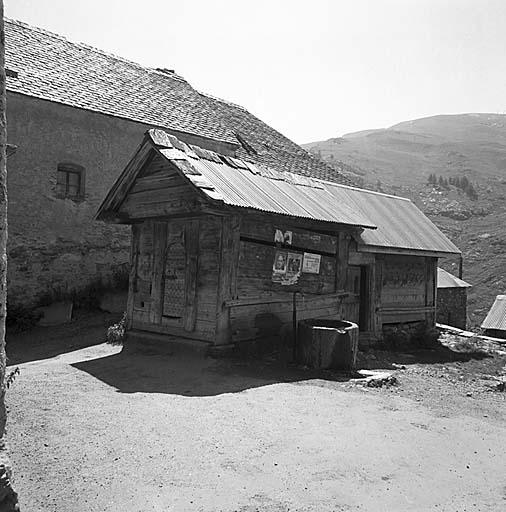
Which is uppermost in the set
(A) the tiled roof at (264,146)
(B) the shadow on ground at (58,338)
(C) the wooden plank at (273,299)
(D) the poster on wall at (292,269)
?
(A) the tiled roof at (264,146)

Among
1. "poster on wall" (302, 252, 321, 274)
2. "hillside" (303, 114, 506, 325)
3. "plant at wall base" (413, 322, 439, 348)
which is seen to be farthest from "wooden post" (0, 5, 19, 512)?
"hillside" (303, 114, 506, 325)

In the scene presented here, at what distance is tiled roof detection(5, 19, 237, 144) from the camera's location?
14039 mm

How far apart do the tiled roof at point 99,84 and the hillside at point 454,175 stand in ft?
87.3

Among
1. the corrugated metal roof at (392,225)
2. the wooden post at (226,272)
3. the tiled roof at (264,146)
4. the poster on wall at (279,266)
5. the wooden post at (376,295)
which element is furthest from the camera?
the tiled roof at (264,146)

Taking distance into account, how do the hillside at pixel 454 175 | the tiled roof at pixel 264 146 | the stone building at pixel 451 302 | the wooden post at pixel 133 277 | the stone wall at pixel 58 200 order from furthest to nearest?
the hillside at pixel 454 175 → the stone building at pixel 451 302 → the tiled roof at pixel 264 146 → the stone wall at pixel 58 200 → the wooden post at pixel 133 277

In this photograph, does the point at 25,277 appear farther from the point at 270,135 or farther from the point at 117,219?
the point at 270,135

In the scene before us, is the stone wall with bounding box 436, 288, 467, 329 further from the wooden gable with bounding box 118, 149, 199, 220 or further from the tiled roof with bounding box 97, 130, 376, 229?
the wooden gable with bounding box 118, 149, 199, 220

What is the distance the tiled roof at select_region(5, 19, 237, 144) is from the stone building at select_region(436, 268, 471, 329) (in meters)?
14.0

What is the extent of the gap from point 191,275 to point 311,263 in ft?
8.50

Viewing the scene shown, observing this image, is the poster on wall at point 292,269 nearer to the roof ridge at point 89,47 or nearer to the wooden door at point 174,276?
the wooden door at point 174,276

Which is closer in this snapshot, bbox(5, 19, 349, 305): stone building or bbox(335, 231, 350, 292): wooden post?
bbox(335, 231, 350, 292): wooden post

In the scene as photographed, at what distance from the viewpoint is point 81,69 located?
16.2 m

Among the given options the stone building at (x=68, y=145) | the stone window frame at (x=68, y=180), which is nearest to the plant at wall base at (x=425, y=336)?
the stone building at (x=68, y=145)

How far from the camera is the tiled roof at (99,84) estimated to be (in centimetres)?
1404
